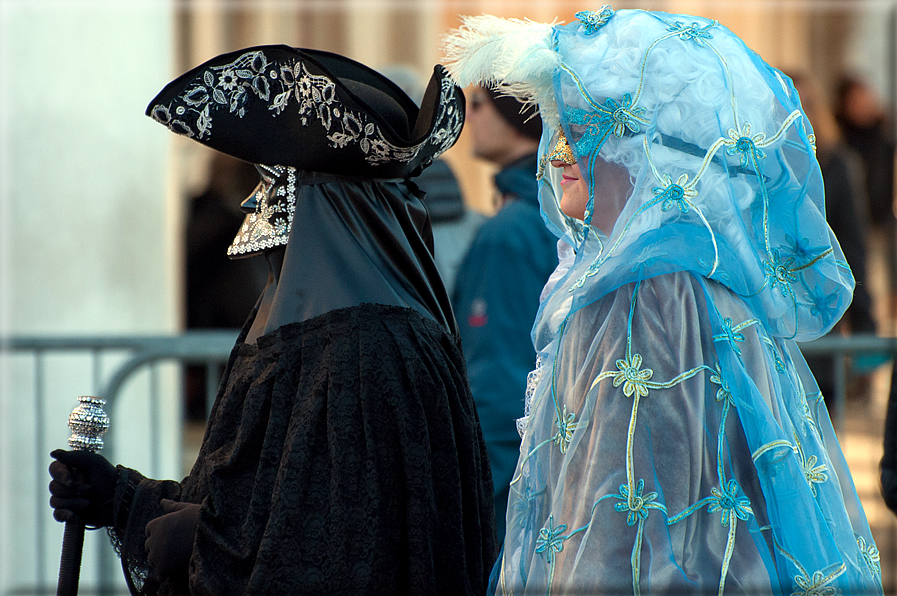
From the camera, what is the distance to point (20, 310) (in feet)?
15.0

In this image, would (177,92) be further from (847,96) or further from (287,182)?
(847,96)

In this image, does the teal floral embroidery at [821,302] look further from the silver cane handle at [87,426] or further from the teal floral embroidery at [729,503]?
the silver cane handle at [87,426]

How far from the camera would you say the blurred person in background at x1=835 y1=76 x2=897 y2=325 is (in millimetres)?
6395

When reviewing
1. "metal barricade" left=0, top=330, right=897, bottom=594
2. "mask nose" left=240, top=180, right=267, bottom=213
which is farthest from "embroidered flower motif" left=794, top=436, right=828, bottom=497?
"metal barricade" left=0, top=330, right=897, bottom=594

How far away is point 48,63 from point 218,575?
138 inches

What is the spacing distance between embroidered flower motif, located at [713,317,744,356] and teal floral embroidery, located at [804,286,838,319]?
25 cm

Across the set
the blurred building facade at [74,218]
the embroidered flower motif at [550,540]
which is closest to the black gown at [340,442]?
the embroidered flower motif at [550,540]

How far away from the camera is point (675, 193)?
1717 millimetres

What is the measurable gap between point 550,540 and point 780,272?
652 mm

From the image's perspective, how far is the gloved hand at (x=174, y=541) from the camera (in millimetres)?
1968

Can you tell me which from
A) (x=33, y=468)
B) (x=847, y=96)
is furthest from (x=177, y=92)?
(x=847, y=96)

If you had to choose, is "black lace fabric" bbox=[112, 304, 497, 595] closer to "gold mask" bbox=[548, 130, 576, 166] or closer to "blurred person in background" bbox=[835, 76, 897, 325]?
"gold mask" bbox=[548, 130, 576, 166]

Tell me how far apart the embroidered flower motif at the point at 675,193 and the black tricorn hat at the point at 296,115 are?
54 cm

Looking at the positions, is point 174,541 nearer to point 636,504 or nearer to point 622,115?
point 636,504
